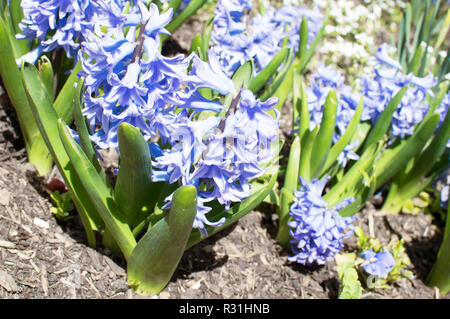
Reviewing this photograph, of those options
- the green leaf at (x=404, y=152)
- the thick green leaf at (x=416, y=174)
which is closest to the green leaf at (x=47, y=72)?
the green leaf at (x=404, y=152)

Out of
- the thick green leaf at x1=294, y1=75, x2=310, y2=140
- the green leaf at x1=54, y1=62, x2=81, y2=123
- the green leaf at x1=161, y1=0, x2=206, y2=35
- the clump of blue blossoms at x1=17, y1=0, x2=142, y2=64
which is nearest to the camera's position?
the clump of blue blossoms at x1=17, y1=0, x2=142, y2=64

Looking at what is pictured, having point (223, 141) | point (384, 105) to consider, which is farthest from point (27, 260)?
point (384, 105)

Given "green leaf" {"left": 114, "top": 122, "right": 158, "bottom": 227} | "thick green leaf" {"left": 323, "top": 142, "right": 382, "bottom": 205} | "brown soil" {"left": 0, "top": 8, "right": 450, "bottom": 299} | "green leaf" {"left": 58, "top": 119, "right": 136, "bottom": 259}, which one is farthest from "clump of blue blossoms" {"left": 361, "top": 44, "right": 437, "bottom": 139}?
"green leaf" {"left": 58, "top": 119, "right": 136, "bottom": 259}

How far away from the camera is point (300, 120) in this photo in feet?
8.41

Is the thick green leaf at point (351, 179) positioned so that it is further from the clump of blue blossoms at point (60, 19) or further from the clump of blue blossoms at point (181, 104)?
the clump of blue blossoms at point (60, 19)

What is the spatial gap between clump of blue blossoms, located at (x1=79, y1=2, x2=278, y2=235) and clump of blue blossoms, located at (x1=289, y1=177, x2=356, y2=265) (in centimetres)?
74

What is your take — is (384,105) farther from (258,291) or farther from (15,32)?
(15,32)

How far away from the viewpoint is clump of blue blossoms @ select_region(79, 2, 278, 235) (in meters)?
1.47

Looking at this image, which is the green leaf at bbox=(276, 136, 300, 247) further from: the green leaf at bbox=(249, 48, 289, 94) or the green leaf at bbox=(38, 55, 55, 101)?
the green leaf at bbox=(38, 55, 55, 101)

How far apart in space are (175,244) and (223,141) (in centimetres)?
46

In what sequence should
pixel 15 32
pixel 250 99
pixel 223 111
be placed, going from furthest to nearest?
pixel 15 32 → pixel 223 111 → pixel 250 99

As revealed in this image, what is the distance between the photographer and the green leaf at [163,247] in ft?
Result: 4.95

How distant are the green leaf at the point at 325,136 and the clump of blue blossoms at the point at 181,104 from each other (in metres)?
0.84

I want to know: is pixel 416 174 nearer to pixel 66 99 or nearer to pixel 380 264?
pixel 380 264
